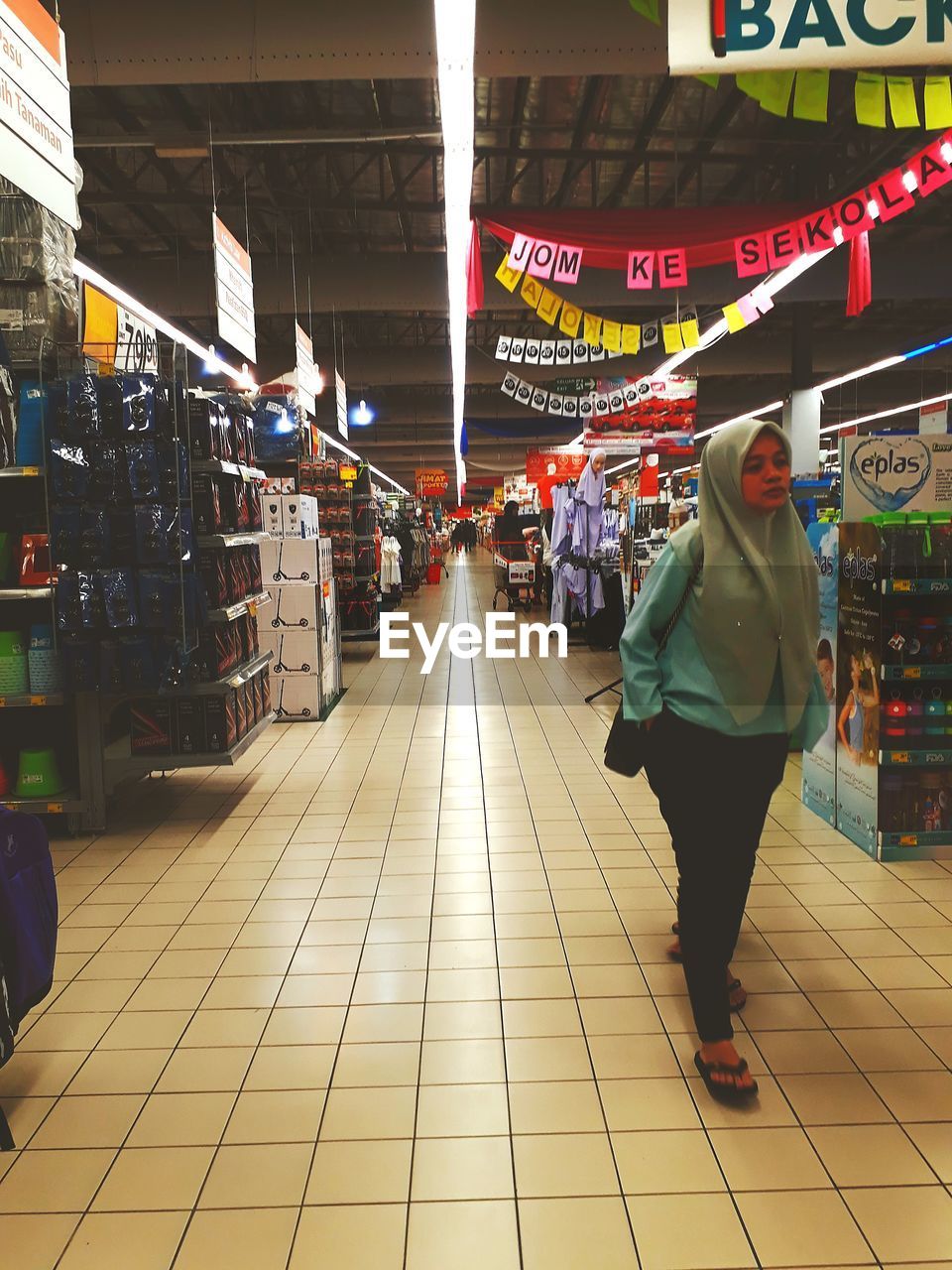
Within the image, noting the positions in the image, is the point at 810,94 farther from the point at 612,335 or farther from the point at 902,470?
the point at 612,335

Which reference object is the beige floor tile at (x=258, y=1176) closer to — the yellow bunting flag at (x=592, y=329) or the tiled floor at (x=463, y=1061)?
the tiled floor at (x=463, y=1061)

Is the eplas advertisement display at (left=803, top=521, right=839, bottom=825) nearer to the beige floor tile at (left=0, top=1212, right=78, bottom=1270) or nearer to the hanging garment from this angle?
the beige floor tile at (left=0, top=1212, right=78, bottom=1270)

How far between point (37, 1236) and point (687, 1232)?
1471mm

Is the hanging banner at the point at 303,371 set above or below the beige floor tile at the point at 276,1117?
above

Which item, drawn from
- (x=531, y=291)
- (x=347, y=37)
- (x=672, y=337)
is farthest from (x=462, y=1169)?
(x=672, y=337)

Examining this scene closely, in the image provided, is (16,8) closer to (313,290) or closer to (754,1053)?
(754,1053)

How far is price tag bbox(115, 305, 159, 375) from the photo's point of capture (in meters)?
5.83

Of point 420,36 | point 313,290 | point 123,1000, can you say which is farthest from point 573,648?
point 123,1000

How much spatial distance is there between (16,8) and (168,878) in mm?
3397

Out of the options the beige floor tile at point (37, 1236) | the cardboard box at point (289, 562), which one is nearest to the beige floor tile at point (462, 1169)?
the beige floor tile at point (37, 1236)

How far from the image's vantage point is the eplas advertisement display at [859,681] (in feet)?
13.9

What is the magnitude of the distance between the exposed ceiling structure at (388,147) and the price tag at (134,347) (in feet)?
5.16

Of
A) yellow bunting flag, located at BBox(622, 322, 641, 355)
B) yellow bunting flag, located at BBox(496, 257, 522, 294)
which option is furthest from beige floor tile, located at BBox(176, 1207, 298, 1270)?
yellow bunting flag, located at BBox(622, 322, 641, 355)

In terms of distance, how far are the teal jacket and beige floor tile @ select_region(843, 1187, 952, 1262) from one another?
3.70 feet
